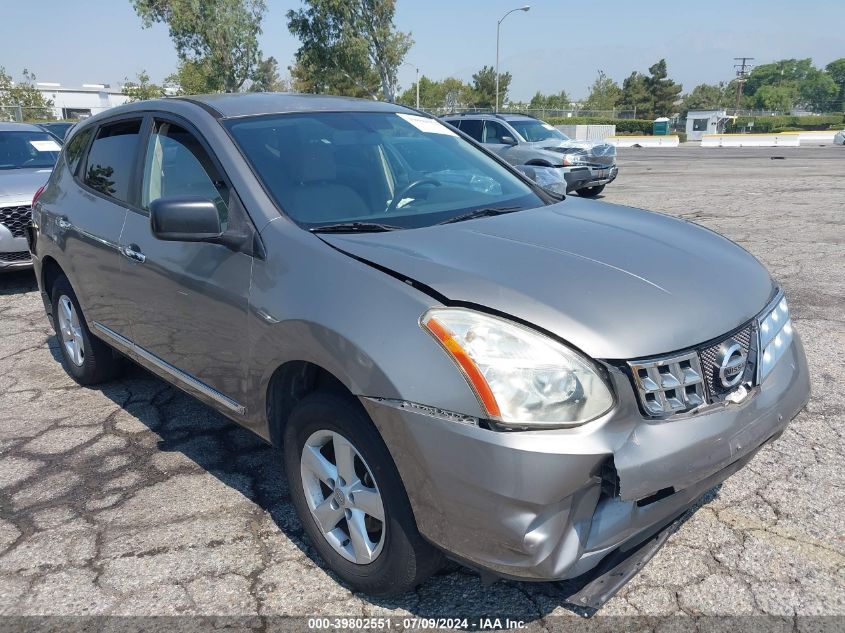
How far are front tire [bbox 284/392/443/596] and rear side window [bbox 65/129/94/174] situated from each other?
2.75m

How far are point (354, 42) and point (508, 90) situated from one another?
45.1m

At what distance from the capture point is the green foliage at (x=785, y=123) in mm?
68062

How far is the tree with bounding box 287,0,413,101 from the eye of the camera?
39.5 m

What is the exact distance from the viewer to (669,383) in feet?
6.64

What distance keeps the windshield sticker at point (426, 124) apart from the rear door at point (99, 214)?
1422mm

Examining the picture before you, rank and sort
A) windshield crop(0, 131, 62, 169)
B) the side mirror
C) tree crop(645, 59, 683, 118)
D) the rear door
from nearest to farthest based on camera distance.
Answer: the side mirror → the rear door → windshield crop(0, 131, 62, 169) → tree crop(645, 59, 683, 118)

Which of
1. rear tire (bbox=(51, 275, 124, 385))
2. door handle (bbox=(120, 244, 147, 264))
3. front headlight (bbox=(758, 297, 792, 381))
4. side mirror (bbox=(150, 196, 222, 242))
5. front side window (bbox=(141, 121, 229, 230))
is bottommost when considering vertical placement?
rear tire (bbox=(51, 275, 124, 385))

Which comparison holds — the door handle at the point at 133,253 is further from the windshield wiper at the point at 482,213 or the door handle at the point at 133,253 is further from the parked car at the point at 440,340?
the windshield wiper at the point at 482,213

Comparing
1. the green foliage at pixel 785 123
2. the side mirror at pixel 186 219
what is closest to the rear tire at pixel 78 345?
the side mirror at pixel 186 219

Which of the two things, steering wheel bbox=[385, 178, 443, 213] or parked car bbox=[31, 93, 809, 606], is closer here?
parked car bbox=[31, 93, 809, 606]

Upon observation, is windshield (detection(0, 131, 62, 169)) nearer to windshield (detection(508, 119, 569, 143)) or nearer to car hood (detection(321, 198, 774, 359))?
car hood (detection(321, 198, 774, 359))

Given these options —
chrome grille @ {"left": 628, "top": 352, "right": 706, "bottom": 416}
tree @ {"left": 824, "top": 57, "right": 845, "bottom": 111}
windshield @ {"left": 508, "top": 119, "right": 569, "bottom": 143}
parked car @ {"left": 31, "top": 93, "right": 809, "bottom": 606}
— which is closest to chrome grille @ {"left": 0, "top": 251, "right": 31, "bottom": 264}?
parked car @ {"left": 31, "top": 93, "right": 809, "bottom": 606}

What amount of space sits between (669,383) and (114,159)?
325cm

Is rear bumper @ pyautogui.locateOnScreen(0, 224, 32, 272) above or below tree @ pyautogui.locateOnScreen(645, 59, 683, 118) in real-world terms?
below
